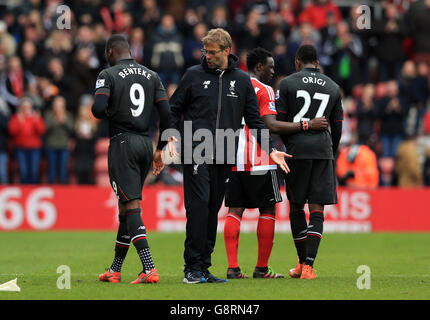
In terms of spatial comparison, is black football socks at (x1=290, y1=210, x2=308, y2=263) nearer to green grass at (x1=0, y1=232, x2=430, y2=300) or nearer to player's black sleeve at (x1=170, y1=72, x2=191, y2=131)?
green grass at (x1=0, y1=232, x2=430, y2=300)

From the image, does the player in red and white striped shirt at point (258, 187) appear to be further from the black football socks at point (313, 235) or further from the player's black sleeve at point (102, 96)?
the player's black sleeve at point (102, 96)

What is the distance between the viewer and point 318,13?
22.3m

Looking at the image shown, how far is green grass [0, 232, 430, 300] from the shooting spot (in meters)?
7.79

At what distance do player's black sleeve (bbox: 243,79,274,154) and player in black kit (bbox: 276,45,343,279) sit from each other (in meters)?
0.58

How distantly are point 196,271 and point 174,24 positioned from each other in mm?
13827

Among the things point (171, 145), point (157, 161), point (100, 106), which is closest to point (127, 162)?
point (157, 161)

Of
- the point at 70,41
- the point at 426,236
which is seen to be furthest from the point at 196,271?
the point at 70,41

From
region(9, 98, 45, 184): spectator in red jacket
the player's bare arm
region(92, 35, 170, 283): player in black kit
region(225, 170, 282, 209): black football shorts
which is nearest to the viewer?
region(92, 35, 170, 283): player in black kit

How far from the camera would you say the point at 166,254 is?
504 inches

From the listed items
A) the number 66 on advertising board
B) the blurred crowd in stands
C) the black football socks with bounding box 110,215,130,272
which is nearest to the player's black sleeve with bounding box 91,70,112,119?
the black football socks with bounding box 110,215,130,272

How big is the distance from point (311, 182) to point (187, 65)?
39.6 feet

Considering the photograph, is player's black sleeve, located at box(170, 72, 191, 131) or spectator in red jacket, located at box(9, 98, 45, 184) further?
spectator in red jacket, located at box(9, 98, 45, 184)
